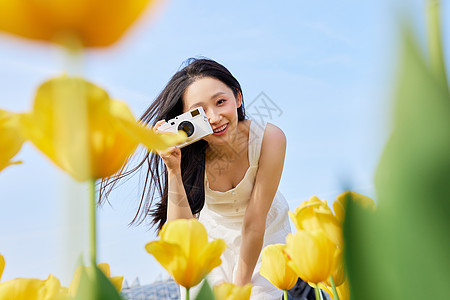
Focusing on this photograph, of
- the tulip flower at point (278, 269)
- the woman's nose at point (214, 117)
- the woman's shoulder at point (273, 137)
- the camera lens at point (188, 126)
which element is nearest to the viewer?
the tulip flower at point (278, 269)

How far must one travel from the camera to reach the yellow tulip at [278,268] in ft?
1.48

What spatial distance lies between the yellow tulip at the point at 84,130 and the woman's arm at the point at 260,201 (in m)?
1.35

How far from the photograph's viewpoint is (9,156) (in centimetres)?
20

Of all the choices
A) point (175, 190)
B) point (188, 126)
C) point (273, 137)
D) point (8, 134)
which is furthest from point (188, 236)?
point (273, 137)

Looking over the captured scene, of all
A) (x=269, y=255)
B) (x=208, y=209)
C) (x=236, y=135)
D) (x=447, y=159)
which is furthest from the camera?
(x=208, y=209)

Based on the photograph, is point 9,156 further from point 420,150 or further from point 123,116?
point 420,150

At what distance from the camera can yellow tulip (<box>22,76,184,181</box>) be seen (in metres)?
0.14

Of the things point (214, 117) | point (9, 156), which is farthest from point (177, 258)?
point (214, 117)

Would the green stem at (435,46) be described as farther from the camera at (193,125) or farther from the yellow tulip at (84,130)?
the camera at (193,125)

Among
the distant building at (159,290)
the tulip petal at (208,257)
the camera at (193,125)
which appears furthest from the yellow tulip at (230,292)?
the distant building at (159,290)

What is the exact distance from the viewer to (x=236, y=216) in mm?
1866

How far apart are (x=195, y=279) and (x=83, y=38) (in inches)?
8.2

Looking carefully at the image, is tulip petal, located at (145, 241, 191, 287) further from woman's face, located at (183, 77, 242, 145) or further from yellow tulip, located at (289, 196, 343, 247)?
woman's face, located at (183, 77, 242, 145)

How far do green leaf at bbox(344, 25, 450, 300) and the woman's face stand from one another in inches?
50.9
